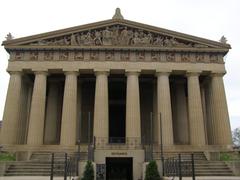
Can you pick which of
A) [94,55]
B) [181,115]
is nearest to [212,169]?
[181,115]

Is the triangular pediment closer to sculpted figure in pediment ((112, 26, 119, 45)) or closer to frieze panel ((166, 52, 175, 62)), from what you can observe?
sculpted figure in pediment ((112, 26, 119, 45))

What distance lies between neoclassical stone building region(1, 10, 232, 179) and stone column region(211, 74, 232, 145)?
0.33 ft

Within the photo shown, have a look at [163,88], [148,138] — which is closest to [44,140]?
[148,138]

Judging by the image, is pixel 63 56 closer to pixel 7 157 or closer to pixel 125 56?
pixel 125 56

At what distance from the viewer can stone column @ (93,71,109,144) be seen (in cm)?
3030

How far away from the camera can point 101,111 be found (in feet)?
102

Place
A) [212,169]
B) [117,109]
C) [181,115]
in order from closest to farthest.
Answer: [212,169], [181,115], [117,109]

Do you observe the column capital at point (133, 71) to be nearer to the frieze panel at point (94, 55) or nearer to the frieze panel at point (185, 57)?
the frieze panel at point (94, 55)

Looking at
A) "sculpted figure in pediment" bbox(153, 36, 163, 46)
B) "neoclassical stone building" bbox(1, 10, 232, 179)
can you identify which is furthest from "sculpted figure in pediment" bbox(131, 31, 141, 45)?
"sculpted figure in pediment" bbox(153, 36, 163, 46)

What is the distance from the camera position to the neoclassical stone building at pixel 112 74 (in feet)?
101

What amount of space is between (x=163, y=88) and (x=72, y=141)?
1106cm

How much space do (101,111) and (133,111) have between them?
3309mm

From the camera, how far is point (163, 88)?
106 feet

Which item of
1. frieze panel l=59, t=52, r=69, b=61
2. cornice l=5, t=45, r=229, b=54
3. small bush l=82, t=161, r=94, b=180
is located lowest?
small bush l=82, t=161, r=94, b=180
